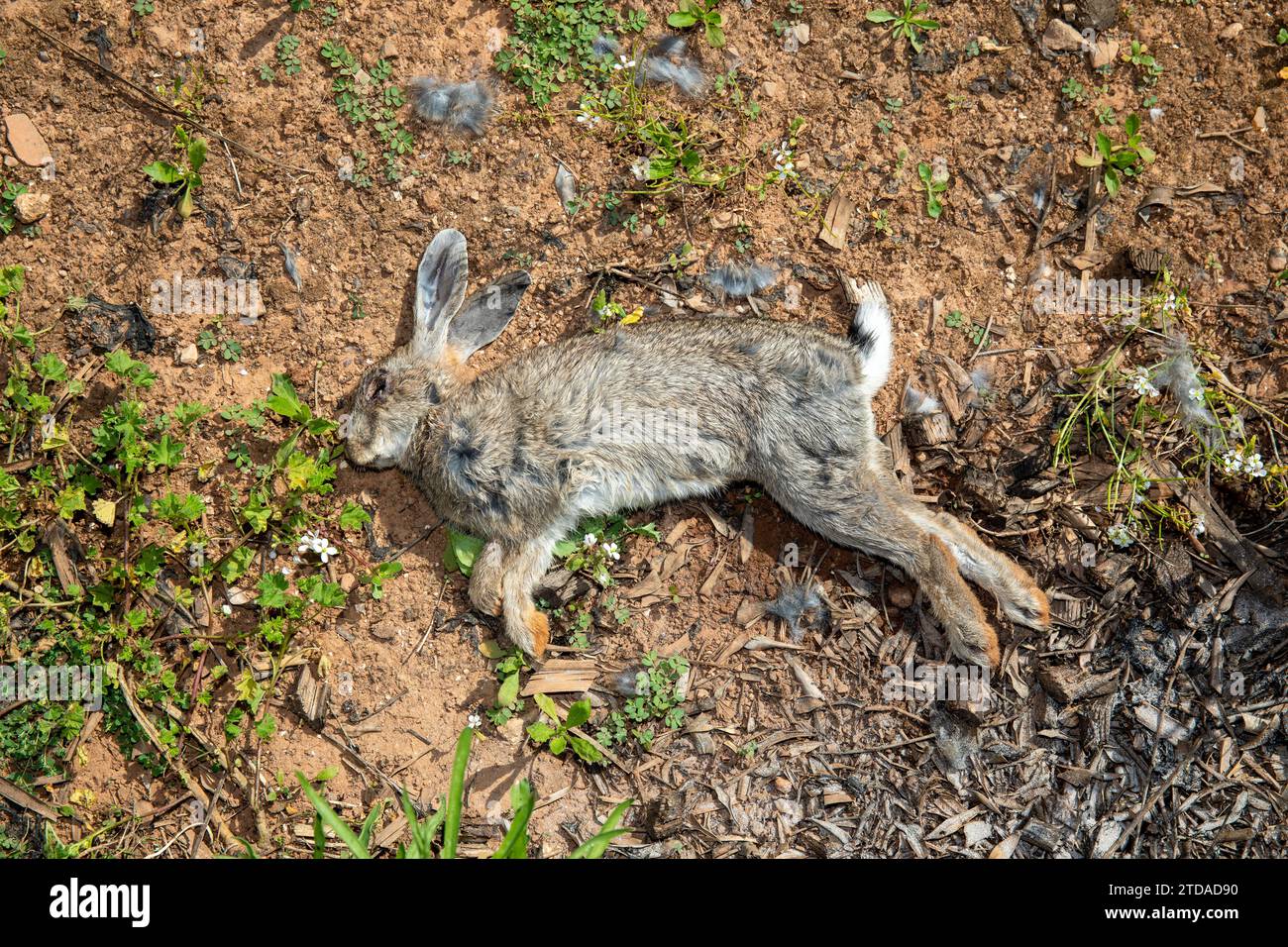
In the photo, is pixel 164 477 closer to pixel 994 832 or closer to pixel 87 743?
pixel 87 743

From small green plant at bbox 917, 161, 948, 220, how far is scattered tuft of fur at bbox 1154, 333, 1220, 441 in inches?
58.1

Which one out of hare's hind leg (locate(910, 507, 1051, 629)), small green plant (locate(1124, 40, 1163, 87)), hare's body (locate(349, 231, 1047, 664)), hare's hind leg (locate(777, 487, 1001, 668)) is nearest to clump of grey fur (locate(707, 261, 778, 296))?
hare's body (locate(349, 231, 1047, 664))

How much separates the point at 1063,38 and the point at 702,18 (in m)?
2.10

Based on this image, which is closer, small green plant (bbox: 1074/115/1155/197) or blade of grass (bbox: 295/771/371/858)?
blade of grass (bbox: 295/771/371/858)

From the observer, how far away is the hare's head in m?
5.09

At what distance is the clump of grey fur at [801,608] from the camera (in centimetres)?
509

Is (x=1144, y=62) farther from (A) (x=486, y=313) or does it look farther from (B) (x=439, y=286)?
(B) (x=439, y=286)

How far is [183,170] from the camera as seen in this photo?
5309 millimetres

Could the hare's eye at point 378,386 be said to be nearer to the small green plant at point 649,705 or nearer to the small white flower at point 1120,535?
the small green plant at point 649,705

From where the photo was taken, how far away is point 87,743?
498cm

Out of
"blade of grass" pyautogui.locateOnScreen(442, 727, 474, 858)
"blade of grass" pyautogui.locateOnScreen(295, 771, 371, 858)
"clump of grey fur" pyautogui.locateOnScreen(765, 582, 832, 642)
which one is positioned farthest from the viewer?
"clump of grey fur" pyautogui.locateOnScreen(765, 582, 832, 642)

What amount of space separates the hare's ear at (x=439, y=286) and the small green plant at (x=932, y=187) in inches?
105

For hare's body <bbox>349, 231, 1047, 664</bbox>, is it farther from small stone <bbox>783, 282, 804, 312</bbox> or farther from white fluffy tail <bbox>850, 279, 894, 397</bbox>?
small stone <bbox>783, 282, 804, 312</bbox>

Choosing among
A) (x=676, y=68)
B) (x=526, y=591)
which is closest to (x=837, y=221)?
(x=676, y=68)
